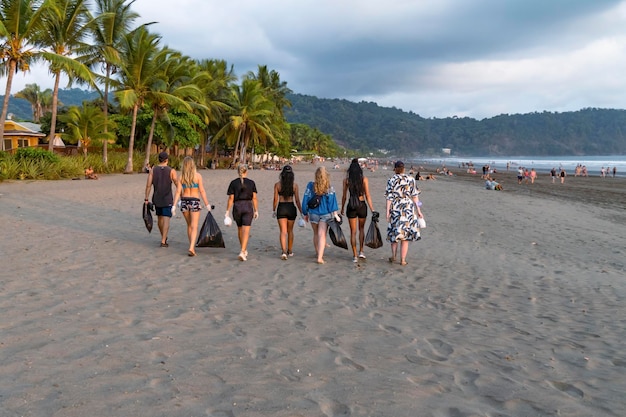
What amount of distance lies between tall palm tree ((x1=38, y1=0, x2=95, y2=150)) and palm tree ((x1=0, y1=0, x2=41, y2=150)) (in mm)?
579

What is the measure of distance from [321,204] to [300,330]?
282cm

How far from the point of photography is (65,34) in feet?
63.3

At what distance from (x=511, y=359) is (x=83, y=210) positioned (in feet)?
33.4

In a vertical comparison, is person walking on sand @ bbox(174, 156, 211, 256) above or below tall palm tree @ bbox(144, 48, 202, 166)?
below

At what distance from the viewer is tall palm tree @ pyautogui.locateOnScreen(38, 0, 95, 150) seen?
17703 millimetres

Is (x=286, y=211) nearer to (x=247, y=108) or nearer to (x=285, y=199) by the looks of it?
(x=285, y=199)

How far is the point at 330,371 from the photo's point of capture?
3.04 metres

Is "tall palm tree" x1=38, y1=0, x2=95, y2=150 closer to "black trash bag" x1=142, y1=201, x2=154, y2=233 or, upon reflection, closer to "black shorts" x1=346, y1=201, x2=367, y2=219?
"black trash bag" x1=142, y1=201, x2=154, y2=233

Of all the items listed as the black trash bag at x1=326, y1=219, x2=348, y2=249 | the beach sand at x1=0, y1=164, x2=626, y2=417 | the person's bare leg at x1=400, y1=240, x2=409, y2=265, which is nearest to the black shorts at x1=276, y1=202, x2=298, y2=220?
the black trash bag at x1=326, y1=219, x2=348, y2=249

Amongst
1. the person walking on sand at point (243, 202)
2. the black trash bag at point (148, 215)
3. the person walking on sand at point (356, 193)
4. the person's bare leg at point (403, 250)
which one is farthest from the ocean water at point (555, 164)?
the black trash bag at point (148, 215)

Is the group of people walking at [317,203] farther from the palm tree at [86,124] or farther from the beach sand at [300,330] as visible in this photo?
the palm tree at [86,124]

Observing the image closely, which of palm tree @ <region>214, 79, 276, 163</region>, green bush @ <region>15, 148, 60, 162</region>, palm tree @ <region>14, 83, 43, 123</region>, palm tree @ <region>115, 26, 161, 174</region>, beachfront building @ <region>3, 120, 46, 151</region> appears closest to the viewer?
green bush @ <region>15, 148, 60, 162</region>

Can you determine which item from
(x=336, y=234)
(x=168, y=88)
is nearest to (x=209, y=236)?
(x=336, y=234)

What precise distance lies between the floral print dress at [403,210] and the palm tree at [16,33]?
609 inches
